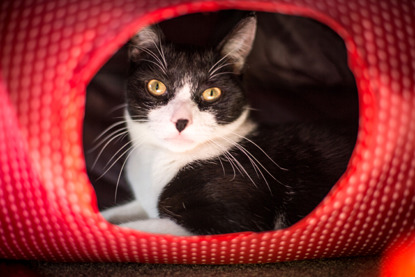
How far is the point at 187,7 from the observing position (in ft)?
2.81

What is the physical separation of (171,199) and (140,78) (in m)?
0.38

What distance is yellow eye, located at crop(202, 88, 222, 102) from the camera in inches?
46.0

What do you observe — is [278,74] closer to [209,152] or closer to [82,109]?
[209,152]

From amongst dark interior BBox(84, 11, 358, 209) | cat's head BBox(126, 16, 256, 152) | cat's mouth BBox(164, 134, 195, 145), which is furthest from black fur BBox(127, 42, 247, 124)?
dark interior BBox(84, 11, 358, 209)

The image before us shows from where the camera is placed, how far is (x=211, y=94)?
1184 millimetres

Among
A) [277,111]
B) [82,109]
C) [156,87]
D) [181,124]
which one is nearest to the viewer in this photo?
[82,109]

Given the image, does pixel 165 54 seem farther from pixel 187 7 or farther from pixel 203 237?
pixel 203 237

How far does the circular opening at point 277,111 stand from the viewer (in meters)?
1.20

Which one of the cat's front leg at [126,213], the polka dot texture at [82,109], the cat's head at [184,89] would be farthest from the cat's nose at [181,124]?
the cat's front leg at [126,213]

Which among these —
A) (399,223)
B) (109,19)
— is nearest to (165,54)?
(109,19)

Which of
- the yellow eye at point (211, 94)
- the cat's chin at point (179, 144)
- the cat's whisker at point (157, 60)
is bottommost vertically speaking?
the cat's chin at point (179, 144)

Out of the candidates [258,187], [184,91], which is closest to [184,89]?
[184,91]

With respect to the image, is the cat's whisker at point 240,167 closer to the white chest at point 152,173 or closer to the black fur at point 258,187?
the black fur at point 258,187

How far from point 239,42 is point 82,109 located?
0.54 meters
